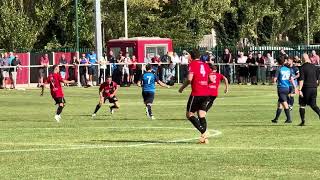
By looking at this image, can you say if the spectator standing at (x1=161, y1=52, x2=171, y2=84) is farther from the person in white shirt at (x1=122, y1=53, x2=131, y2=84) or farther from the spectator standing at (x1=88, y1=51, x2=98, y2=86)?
the spectator standing at (x1=88, y1=51, x2=98, y2=86)

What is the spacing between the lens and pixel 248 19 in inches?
2926

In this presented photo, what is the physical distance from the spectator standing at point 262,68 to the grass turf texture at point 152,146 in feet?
55.4

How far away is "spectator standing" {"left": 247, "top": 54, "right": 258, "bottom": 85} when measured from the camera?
5084 cm

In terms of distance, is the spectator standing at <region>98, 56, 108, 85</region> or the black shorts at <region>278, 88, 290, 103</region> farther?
the spectator standing at <region>98, 56, 108, 85</region>

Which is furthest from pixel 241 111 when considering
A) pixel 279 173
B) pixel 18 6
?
pixel 18 6

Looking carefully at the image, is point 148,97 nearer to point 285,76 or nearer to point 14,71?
point 285,76

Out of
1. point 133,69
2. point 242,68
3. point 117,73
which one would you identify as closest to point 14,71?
point 117,73

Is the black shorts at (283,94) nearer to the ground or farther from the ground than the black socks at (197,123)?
farther from the ground

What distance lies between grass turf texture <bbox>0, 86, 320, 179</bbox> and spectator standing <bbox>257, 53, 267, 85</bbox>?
1690cm

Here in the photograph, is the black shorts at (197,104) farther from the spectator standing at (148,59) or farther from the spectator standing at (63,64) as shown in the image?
the spectator standing at (148,59)

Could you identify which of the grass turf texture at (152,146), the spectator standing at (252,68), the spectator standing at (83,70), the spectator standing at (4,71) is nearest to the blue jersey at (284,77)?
the grass turf texture at (152,146)

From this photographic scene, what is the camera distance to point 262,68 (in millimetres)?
51188

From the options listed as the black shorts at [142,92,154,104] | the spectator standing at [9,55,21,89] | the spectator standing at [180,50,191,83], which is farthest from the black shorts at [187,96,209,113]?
the spectator standing at [180,50,191,83]

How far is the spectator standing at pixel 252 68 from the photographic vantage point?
50844 millimetres
